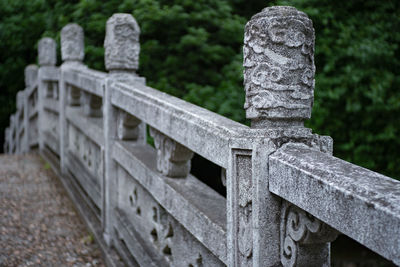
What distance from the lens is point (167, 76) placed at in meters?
8.11

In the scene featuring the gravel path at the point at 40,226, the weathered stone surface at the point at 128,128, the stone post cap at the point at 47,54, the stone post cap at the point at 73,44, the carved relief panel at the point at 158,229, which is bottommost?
the gravel path at the point at 40,226

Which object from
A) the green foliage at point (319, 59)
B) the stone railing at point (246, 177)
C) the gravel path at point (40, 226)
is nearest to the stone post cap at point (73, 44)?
the green foliage at point (319, 59)

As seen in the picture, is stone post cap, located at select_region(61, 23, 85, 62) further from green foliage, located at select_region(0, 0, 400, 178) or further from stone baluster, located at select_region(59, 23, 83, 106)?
green foliage, located at select_region(0, 0, 400, 178)

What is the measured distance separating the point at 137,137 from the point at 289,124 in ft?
8.54

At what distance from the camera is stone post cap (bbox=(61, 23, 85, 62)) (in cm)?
732

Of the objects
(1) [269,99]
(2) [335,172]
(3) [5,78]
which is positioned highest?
(1) [269,99]

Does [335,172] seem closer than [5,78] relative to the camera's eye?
Yes

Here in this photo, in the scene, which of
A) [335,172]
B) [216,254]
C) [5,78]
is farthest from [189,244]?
[5,78]

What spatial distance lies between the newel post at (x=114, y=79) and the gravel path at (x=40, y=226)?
412 millimetres

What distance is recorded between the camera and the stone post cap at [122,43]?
4684 mm

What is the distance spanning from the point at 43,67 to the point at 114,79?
186 inches

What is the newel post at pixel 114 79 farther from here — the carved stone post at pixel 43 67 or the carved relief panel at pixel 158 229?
the carved stone post at pixel 43 67

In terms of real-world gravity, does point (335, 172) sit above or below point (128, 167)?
above

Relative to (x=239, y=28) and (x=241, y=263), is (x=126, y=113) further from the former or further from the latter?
(x=239, y=28)
